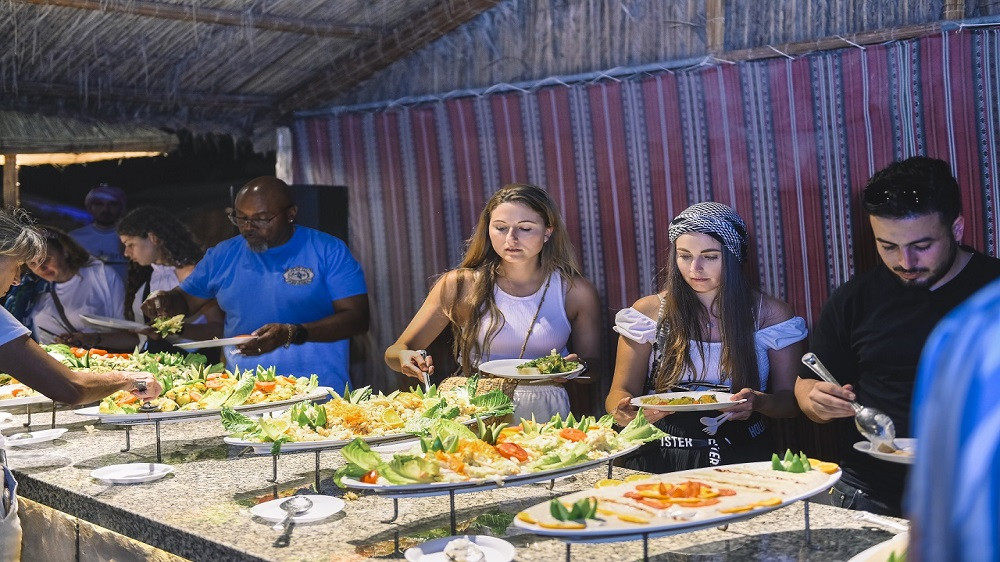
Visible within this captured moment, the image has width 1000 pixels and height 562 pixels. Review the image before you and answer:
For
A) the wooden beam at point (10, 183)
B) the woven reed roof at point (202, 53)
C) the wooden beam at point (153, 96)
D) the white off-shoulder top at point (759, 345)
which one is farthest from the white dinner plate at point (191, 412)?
the wooden beam at point (10, 183)

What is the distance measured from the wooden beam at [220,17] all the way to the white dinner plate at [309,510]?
3506mm

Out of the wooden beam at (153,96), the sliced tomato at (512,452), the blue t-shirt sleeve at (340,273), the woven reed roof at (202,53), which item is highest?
the woven reed roof at (202,53)

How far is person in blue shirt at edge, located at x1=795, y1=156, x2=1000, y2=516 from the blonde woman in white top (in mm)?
1227

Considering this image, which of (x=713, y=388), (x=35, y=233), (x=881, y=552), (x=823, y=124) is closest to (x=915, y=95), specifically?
(x=823, y=124)

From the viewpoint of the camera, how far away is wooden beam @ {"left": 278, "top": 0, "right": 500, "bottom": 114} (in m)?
5.74

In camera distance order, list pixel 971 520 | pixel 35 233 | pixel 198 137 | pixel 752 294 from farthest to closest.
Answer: pixel 198 137 < pixel 752 294 < pixel 35 233 < pixel 971 520

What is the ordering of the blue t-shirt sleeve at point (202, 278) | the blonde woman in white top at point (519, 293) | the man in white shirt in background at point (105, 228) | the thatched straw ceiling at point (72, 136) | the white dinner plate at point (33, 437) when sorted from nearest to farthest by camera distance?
the white dinner plate at point (33, 437), the blonde woman in white top at point (519, 293), the blue t-shirt sleeve at point (202, 278), the thatched straw ceiling at point (72, 136), the man in white shirt in background at point (105, 228)

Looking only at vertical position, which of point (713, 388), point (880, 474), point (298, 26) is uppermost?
point (298, 26)

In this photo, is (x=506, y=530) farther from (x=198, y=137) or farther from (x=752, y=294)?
(x=198, y=137)

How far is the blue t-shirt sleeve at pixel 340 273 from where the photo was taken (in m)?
5.30

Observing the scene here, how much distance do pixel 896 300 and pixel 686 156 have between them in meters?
1.65

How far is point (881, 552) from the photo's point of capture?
186cm

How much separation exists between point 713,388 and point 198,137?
4442 mm

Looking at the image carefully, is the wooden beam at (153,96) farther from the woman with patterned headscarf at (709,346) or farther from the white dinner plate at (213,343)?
the woman with patterned headscarf at (709,346)
